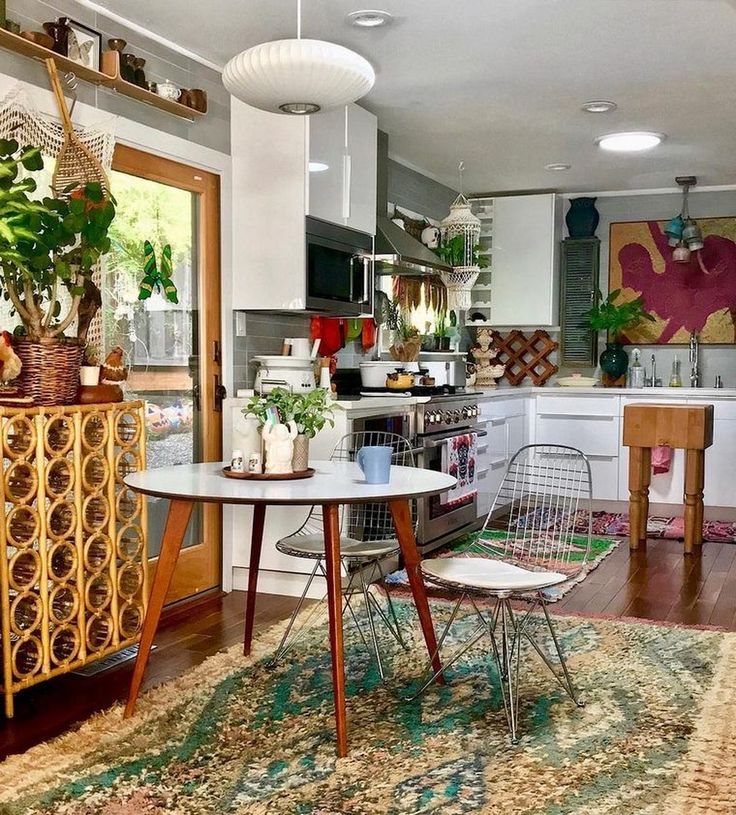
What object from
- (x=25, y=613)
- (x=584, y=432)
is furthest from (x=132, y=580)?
(x=584, y=432)

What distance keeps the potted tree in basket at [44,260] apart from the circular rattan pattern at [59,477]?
0.66 feet

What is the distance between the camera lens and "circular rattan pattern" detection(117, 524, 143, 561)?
322cm

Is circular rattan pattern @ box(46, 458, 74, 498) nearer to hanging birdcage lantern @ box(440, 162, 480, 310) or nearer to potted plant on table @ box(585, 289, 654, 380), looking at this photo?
hanging birdcage lantern @ box(440, 162, 480, 310)

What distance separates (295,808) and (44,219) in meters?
1.82

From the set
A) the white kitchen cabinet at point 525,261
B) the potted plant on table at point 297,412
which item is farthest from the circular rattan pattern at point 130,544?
the white kitchen cabinet at point 525,261

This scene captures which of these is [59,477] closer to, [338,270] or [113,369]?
[113,369]

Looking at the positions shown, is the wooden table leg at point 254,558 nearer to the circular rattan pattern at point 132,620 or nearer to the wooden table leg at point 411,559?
the circular rattan pattern at point 132,620

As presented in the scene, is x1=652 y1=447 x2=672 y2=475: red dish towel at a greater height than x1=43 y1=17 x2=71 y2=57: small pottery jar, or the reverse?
x1=43 y1=17 x2=71 y2=57: small pottery jar

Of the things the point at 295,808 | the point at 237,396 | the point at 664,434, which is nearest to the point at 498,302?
the point at 664,434

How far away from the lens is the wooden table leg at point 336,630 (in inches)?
100

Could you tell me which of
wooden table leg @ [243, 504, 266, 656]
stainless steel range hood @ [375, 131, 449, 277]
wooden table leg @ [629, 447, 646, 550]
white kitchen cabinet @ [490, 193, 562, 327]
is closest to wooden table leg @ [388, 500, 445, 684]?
wooden table leg @ [243, 504, 266, 656]

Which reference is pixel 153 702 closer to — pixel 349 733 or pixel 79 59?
pixel 349 733

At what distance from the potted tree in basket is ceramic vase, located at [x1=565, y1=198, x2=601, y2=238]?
199 inches

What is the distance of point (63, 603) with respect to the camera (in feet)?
10.2
